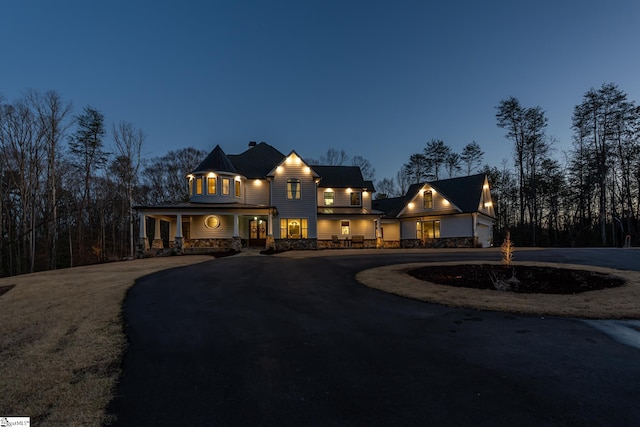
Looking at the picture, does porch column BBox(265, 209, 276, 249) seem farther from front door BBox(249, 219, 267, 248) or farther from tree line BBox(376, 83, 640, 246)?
tree line BBox(376, 83, 640, 246)

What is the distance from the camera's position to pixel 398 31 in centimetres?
2719

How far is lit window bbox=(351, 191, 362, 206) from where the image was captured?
30.4m

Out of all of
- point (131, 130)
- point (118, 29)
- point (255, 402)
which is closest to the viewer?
point (255, 402)

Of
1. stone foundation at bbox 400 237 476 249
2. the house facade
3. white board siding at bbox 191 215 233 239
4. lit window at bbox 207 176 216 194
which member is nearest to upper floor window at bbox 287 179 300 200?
the house facade

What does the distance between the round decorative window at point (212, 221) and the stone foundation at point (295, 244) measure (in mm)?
4908

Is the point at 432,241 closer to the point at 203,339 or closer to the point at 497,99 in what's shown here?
the point at 497,99

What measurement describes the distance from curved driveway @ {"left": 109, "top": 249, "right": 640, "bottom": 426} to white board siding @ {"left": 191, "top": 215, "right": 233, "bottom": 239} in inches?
704

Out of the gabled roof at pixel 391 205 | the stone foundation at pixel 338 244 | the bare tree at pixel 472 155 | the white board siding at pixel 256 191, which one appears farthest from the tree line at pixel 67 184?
the bare tree at pixel 472 155

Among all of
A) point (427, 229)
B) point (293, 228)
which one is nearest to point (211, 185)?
point (293, 228)

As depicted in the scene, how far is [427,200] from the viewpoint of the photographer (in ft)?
100

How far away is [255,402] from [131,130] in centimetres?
3213

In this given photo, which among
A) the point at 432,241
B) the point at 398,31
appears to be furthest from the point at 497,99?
the point at 432,241

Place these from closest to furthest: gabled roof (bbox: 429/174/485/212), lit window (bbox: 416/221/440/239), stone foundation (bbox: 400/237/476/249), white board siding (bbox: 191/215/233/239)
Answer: white board siding (bbox: 191/215/233/239) < stone foundation (bbox: 400/237/476/249) < gabled roof (bbox: 429/174/485/212) < lit window (bbox: 416/221/440/239)

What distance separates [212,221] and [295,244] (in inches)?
275
